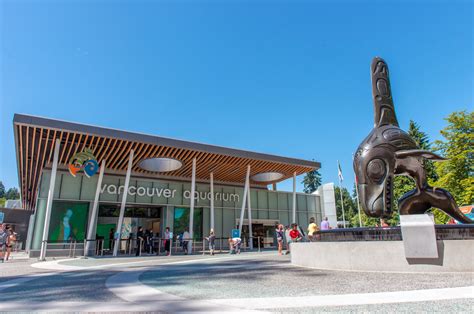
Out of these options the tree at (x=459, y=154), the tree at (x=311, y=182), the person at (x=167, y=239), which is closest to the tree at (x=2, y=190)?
the tree at (x=311, y=182)

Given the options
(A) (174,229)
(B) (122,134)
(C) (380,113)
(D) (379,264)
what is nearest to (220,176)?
(A) (174,229)

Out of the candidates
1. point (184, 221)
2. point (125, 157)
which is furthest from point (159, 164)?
point (184, 221)

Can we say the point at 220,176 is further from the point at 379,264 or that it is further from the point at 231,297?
the point at 231,297

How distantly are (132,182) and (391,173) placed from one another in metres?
19.6

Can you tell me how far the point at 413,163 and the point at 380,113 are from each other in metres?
1.87

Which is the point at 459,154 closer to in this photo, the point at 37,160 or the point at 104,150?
the point at 104,150

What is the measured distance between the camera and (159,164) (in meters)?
22.5

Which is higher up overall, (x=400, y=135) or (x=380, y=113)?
(x=380, y=113)

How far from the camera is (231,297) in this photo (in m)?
4.56

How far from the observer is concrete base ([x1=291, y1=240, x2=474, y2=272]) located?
6.43 metres

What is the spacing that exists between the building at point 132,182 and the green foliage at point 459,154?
1143 cm

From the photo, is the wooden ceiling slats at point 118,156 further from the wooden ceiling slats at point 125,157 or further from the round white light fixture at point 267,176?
the round white light fixture at point 267,176

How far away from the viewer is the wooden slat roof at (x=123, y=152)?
54.6 feet

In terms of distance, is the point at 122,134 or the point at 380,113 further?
the point at 122,134
